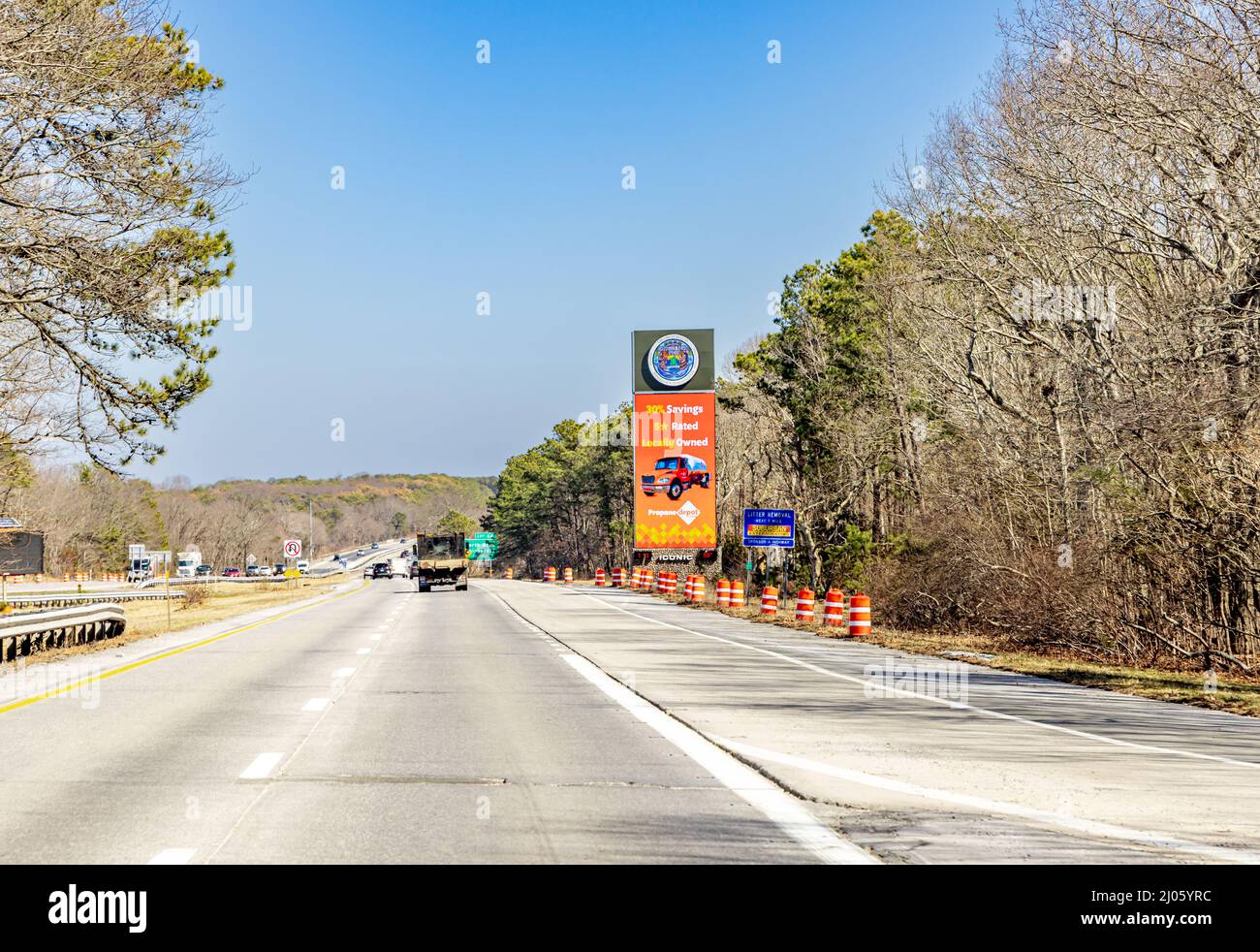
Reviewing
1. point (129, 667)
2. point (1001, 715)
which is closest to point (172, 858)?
point (1001, 715)

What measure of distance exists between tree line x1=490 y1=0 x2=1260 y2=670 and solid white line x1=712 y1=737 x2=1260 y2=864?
11.8 meters

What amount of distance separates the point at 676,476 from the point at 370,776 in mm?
47899

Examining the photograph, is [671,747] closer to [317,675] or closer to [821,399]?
[317,675]

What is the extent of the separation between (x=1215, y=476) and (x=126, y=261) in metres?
18.8

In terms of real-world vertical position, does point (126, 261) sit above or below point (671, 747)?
above

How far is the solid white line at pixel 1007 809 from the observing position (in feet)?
23.5

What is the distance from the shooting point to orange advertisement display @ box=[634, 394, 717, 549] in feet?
188

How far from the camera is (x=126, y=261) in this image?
881 inches

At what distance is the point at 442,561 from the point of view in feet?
229

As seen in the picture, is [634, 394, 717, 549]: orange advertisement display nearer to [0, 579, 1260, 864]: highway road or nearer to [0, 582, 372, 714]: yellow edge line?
[0, 582, 372, 714]: yellow edge line

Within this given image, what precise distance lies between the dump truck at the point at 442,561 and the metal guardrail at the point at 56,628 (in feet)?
131

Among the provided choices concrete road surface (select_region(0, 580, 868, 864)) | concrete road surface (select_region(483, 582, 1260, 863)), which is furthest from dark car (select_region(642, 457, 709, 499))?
concrete road surface (select_region(0, 580, 868, 864))

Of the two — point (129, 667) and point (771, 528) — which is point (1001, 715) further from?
point (771, 528)
